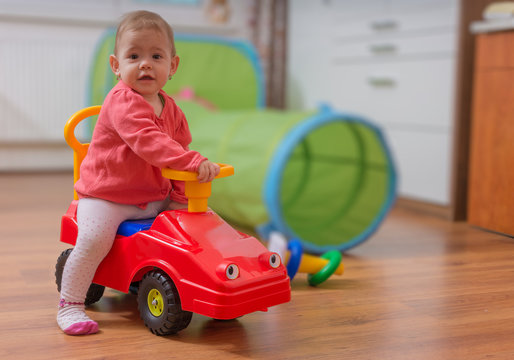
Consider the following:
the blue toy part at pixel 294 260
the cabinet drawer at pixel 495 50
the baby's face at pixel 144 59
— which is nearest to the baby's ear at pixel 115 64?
the baby's face at pixel 144 59

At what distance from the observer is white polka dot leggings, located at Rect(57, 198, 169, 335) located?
3.82ft

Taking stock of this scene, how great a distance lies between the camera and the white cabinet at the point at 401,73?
7.77 feet

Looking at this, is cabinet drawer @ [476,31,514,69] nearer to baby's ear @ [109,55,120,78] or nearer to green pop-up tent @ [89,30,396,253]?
green pop-up tent @ [89,30,396,253]

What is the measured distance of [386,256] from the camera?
179 centimetres

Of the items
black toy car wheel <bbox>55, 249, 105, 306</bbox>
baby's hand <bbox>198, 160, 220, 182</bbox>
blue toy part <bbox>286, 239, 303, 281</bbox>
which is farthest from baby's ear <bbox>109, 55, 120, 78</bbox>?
blue toy part <bbox>286, 239, 303, 281</bbox>

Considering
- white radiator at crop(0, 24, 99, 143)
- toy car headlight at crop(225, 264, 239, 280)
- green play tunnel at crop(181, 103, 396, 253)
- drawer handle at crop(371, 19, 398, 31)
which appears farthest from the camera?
white radiator at crop(0, 24, 99, 143)

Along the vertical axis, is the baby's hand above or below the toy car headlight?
above

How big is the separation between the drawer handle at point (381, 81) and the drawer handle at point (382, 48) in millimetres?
102

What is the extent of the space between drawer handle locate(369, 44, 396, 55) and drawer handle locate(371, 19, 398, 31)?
0.07 metres

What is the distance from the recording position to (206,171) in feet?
3.61

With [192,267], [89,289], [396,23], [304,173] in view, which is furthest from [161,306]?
[396,23]

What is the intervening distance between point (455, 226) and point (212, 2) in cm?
201

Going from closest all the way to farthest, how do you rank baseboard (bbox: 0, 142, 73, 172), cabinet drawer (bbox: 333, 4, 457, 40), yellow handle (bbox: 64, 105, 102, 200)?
yellow handle (bbox: 64, 105, 102, 200), cabinet drawer (bbox: 333, 4, 457, 40), baseboard (bbox: 0, 142, 73, 172)

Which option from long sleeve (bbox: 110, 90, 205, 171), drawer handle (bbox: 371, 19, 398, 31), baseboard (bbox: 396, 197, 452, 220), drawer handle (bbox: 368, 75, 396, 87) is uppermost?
drawer handle (bbox: 371, 19, 398, 31)
